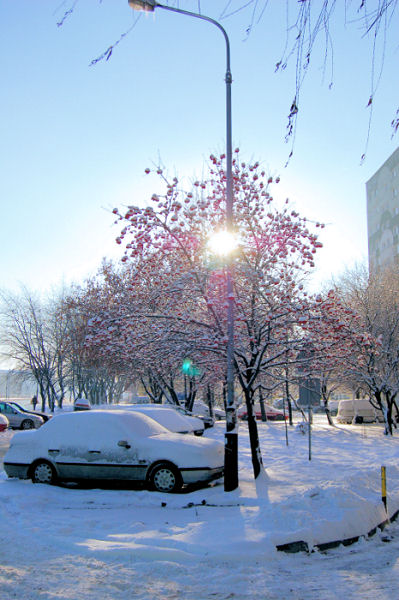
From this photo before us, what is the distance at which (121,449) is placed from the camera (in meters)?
9.98

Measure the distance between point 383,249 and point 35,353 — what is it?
39712 mm

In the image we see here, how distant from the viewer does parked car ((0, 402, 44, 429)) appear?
93.6 feet

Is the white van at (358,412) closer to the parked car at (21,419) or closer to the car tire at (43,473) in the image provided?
the parked car at (21,419)

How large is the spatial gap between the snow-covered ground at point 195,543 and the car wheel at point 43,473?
0.45m

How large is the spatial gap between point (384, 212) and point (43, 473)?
56.0m

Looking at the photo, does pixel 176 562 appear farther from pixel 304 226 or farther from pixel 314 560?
pixel 304 226

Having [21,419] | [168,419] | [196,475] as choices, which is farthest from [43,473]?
[21,419]

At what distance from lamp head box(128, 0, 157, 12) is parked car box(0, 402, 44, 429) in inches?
1058

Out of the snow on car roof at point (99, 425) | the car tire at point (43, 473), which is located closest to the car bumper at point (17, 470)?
the car tire at point (43, 473)

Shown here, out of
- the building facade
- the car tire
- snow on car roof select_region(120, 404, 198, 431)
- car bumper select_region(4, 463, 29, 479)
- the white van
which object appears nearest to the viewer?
the car tire

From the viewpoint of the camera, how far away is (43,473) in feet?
33.9

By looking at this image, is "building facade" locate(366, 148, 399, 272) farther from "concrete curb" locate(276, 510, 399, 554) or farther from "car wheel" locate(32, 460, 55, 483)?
"concrete curb" locate(276, 510, 399, 554)

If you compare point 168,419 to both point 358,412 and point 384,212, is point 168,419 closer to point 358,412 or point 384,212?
point 358,412

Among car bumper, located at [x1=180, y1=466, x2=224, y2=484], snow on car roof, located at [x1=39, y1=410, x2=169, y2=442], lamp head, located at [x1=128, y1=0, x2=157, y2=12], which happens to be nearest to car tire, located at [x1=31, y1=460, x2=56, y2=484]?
snow on car roof, located at [x1=39, y1=410, x2=169, y2=442]
